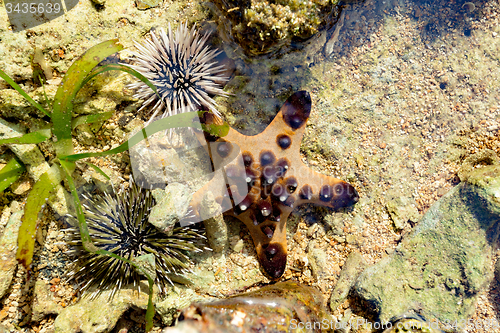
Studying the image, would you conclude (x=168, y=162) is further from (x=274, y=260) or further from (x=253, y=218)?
(x=274, y=260)

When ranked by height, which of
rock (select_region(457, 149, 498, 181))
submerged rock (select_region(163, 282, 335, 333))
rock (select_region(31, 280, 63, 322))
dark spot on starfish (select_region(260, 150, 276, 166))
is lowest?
submerged rock (select_region(163, 282, 335, 333))

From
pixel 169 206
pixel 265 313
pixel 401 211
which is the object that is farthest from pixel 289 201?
pixel 401 211

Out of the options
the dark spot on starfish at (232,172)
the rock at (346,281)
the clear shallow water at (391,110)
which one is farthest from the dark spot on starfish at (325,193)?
the dark spot on starfish at (232,172)

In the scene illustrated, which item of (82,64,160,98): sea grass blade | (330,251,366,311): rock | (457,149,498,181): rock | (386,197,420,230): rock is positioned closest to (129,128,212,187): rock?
(82,64,160,98): sea grass blade

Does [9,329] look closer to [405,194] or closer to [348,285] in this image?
[348,285]

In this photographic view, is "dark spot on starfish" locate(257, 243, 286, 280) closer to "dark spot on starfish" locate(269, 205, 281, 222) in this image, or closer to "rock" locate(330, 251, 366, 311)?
"dark spot on starfish" locate(269, 205, 281, 222)

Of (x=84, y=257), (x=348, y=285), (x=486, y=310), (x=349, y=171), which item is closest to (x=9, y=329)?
(x=84, y=257)

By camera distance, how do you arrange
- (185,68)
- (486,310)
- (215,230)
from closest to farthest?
(185,68)
(215,230)
(486,310)
